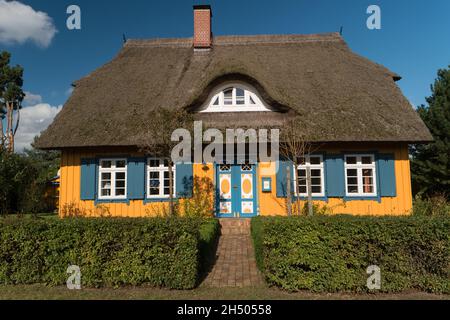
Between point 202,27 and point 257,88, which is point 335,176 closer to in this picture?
point 257,88

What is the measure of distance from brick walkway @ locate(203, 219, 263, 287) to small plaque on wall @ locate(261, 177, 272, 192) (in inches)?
57.4

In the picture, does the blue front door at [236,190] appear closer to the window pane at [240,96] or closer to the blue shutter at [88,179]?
the window pane at [240,96]

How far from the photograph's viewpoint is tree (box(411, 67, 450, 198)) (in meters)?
13.9

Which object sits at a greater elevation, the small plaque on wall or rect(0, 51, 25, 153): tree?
rect(0, 51, 25, 153): tree

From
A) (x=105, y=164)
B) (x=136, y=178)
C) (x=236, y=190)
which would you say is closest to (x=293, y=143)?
(x=236, y=190)

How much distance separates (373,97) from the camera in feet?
35.6

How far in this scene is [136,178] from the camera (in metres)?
10.2

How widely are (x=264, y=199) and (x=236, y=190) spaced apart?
1072mm

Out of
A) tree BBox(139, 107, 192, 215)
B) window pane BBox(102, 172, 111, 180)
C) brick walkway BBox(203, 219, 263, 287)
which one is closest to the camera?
brick walkway BBox(203, 219, 263, 287)

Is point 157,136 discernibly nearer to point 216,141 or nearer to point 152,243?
point 216,141

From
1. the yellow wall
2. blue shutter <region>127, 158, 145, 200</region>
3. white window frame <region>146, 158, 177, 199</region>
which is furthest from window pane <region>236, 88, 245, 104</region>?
blue shutter <region>127, 158, 145, 200</region>

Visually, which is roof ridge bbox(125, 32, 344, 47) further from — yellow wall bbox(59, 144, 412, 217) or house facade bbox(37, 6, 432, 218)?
yellow wall bbox(59, 144, 412, 217)
